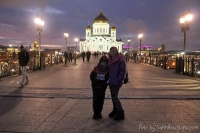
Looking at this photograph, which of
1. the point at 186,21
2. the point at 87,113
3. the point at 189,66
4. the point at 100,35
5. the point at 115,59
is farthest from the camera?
the point at 100,35

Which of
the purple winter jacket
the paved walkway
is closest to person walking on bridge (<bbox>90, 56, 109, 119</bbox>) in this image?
the purple winter jacket

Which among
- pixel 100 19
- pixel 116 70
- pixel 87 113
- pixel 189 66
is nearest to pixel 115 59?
pixel 116 70

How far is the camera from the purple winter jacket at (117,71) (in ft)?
18.2

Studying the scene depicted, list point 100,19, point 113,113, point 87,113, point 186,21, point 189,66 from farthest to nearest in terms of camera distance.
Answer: point 100,19 → point 186,21 → point 189,66 → point 87,113 → point 113,113

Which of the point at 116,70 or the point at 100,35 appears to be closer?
the point at 116,70

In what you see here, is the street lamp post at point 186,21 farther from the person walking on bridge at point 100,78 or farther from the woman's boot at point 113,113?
the person walking on bridge at point 100,78

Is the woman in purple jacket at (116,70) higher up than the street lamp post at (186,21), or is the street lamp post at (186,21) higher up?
the street lamp post at (186,21)

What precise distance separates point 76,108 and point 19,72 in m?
10.1

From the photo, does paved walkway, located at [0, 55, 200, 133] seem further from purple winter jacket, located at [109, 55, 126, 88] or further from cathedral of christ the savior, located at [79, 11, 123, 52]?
cathedral of christ the savior, located at [79, 11, 123, 52]

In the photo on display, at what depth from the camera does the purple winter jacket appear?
5.56 meters

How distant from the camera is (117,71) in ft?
18.5

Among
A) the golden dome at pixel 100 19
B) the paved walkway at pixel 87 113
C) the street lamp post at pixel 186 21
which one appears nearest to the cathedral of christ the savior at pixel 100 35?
the golden dome at pixel 100 19

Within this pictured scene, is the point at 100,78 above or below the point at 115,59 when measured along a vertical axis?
below

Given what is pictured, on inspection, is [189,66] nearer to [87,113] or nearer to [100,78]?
[87,113]
